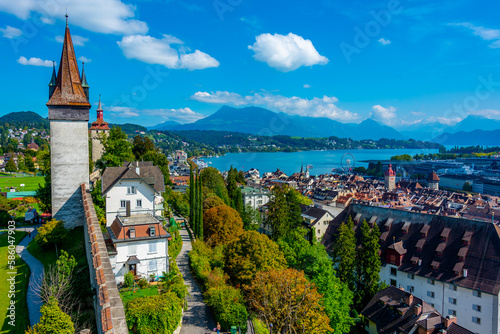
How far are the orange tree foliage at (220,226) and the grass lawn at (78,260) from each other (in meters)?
12.5

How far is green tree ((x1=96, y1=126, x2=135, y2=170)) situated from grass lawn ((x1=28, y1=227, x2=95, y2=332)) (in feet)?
35.6

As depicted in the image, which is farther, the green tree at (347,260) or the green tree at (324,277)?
the green tree at (347,260)

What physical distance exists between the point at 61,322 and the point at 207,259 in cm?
1521

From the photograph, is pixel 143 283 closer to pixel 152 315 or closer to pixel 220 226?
pixel 152 315

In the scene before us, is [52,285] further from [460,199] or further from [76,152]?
[460,199]

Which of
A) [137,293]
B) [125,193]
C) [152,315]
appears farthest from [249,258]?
[125,193]

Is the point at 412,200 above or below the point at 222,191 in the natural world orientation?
below

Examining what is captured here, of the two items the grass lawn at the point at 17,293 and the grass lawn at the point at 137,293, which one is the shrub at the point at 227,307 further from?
the grass lawn at the point at 17,293

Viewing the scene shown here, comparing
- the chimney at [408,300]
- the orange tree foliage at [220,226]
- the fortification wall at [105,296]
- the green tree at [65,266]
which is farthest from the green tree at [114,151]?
the chimney at [408,300]

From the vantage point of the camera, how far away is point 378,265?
2764cm

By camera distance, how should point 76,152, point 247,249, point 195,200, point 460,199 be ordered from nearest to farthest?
point 76,152 < point 247,249 < point 195,200 < point 460,199

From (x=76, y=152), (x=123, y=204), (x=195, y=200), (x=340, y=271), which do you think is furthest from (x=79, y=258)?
(x=340, y=271)

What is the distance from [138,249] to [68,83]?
36.1 feet

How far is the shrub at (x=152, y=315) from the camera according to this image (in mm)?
→ 14094
